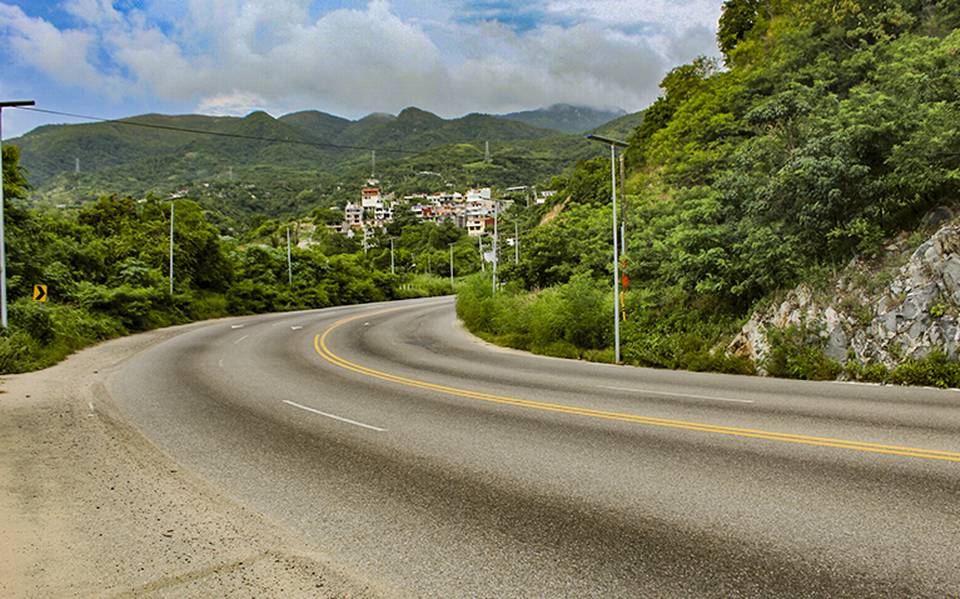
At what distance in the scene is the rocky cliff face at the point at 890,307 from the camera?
13023 mm

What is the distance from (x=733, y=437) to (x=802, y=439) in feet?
2.95

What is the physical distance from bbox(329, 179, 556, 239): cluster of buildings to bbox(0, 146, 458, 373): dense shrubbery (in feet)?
319

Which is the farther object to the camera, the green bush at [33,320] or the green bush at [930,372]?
the green bush at [33,320]

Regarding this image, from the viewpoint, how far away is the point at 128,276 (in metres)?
33.9

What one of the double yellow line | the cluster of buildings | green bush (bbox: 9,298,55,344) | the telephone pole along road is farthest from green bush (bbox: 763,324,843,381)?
the cluster of buildings

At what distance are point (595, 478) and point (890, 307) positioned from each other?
11.3 m

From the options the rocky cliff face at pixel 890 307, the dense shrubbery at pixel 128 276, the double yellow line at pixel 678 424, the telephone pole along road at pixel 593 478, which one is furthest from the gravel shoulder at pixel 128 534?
the rocky cliff face at pixel 890 307

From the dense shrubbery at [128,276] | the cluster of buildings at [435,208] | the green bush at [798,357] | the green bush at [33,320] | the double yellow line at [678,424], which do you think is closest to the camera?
the double yellow line at [678,424]

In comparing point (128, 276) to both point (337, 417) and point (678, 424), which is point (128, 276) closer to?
point (337, 417)

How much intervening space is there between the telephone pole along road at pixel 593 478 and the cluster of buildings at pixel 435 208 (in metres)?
138

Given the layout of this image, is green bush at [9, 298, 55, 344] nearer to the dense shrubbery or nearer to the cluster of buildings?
the dense shrubbery

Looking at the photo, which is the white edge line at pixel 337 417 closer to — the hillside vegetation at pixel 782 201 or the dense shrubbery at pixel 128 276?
the hillside vegetation at pixel 782 201

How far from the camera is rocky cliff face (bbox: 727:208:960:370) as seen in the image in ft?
42.7

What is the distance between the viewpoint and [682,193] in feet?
81.6
